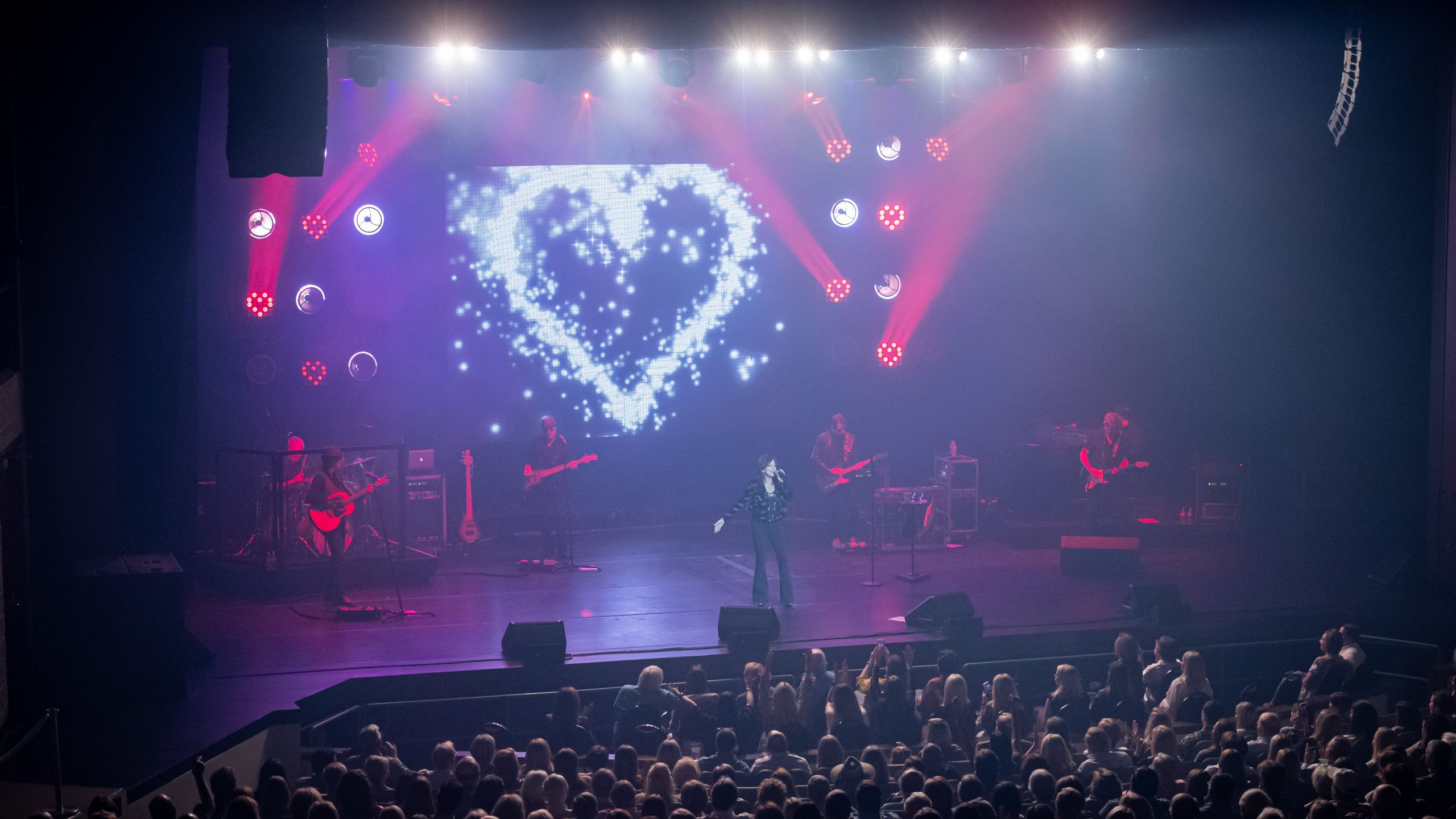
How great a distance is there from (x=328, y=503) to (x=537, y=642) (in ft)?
10.6

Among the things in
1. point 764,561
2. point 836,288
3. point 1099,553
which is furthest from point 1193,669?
point 836,288

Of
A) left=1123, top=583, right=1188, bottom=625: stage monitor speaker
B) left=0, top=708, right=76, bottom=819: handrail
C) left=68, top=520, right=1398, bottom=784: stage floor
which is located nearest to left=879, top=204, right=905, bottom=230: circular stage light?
left=68, top=520, right=1398, bottom=784: stage floor

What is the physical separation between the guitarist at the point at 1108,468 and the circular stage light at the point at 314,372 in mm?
9741

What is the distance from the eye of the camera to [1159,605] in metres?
10.7

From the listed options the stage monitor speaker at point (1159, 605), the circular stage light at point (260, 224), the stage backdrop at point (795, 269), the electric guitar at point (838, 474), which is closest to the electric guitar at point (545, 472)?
the stage backdrop at point (795, 269)

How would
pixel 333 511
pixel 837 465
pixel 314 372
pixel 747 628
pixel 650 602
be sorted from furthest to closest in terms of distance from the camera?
pixel 314 372
pixel 837 465
pixel 650 602
pixel 333 511
pixel 747 628

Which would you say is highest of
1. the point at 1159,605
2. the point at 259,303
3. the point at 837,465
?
the point at 259,303

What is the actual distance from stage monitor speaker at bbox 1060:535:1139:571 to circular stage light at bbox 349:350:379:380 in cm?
899

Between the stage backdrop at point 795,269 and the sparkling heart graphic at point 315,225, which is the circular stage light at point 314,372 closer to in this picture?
the stage backdrop at point 795,269

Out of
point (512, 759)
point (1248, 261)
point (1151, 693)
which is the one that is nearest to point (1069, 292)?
point (1248, 261)

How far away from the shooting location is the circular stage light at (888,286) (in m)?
17.5

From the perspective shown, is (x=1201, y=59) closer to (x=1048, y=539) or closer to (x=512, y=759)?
(x=1048, y=539)

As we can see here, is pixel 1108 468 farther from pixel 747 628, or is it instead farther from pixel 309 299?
pixel 309 299

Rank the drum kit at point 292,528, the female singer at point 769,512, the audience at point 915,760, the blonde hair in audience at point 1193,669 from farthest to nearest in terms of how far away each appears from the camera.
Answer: the drum kit at point 292,528 → the female singer at point 769,512 → the blonde hair in audience at point 1193,669 → the audience at point 915,760
